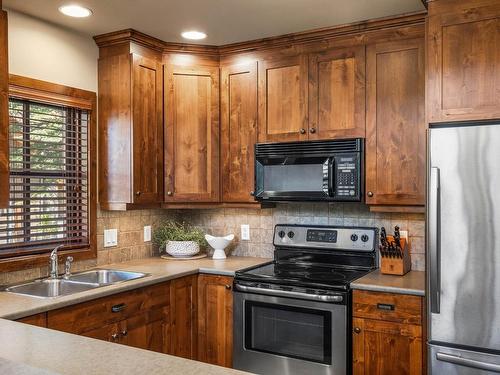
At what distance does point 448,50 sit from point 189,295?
2071 mm

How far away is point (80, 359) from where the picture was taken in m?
1.34

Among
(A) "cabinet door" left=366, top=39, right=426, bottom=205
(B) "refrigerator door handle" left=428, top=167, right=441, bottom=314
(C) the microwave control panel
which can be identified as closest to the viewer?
(B) "refrigerator door handle" left=428, top=167, right=441, bottom=314

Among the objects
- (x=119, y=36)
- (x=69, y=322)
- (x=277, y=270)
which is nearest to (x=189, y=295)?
(x=277, y=270)

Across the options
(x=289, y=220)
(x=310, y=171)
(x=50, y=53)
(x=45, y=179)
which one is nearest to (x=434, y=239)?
(x=310, y=171)

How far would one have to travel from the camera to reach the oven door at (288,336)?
271cm

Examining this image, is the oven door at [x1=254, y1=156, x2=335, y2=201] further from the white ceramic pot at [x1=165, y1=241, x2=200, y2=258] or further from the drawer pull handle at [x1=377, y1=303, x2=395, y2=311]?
the drawer pull handle at [x1=377, y1=303, x2=395, y2=311]

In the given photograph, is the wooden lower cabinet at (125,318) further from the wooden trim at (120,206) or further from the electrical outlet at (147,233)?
the electrical outlet at (147,233)

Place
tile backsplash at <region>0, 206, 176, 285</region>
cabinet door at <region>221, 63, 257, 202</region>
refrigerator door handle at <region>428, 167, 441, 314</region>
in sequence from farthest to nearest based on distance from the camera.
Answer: cabinet door at <region>221, 63, 257, 202</region> → tile backsplash at <region>0, 206, 176, 285</region> → refrigerator door handle at <region>428, 167, 441, 314</region>

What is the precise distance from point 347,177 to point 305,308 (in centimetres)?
83

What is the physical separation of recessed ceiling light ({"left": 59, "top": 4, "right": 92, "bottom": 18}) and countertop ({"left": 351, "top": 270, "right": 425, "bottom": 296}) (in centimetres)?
210

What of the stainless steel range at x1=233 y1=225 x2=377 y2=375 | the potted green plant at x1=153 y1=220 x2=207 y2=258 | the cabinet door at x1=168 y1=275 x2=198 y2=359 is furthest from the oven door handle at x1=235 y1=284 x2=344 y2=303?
the potted green plant at x1=153 y1=220 x2=207 y2=258

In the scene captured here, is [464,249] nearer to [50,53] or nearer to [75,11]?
[75,11]

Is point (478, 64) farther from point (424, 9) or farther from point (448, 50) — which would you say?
point (424, 9)

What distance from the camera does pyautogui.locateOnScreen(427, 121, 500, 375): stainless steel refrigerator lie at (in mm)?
2207
